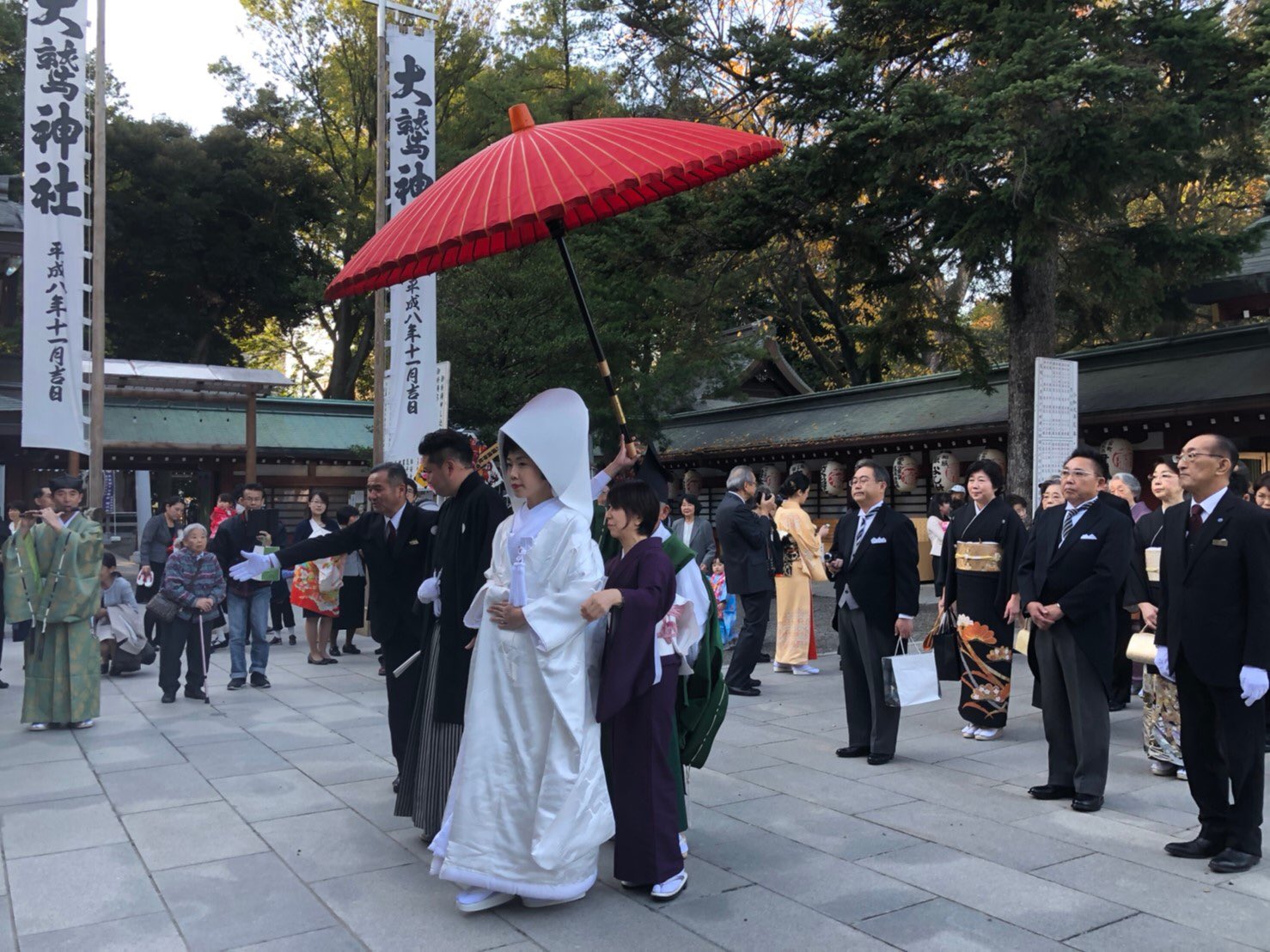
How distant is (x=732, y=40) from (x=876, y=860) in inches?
448

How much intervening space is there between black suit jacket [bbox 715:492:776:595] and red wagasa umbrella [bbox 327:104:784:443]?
14.1 ft

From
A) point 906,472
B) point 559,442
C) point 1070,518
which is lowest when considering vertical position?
point 1070,518

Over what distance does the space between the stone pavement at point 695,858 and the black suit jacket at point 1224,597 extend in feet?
2.71

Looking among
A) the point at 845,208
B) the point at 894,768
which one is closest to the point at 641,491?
the point at 894,768

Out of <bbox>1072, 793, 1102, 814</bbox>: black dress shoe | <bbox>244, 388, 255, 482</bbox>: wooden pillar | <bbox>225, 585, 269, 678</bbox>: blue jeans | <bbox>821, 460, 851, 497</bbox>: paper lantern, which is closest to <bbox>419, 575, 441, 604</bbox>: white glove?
<bbox>1072, 793, 1102, 814</bbox>: black dress shoe

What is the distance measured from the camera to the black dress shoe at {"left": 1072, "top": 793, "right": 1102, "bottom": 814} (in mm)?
4684

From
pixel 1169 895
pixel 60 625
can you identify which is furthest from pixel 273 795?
pixel 1169 895

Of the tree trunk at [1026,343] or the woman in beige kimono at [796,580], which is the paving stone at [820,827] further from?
the tree trunk at [1026,343]

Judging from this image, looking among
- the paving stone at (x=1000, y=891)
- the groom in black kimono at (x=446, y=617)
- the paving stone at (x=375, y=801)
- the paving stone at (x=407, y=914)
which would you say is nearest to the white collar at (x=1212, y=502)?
the paving stone at (x=1000, y=891)

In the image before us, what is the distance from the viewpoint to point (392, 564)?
4945 millimetres

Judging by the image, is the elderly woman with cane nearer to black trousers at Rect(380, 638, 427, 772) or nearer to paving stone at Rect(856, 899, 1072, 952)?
black trousers at Rect(380, 638, 427, 772)

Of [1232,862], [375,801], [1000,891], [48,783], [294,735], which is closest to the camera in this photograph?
[1000,891]

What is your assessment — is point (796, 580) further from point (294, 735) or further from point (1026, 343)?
point (1026, 343)

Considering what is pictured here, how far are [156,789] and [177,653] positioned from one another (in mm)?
2661
